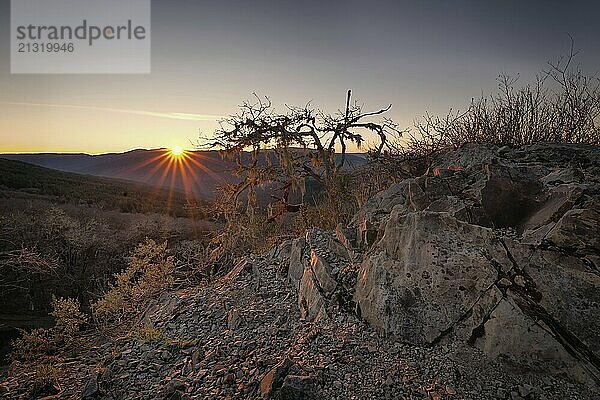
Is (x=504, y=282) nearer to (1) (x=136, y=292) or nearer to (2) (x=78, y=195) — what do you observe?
(1) (x=136, y=292)

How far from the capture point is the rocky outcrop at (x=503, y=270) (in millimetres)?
4141

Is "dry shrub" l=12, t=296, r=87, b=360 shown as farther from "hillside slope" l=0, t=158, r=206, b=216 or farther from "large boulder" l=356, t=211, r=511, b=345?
"hillside slope" l=0, t=158, r=206, b=216

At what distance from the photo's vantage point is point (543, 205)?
5.29m

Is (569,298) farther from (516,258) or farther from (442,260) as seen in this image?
(442,260)

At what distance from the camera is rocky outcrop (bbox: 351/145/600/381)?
13.6 feet

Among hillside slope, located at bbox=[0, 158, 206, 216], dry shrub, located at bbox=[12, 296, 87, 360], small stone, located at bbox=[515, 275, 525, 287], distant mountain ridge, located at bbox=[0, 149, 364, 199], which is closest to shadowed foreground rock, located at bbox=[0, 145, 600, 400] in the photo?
small stone, located at bbox=[515, 275, 525, 287]

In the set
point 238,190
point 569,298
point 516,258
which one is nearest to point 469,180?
point 516,258

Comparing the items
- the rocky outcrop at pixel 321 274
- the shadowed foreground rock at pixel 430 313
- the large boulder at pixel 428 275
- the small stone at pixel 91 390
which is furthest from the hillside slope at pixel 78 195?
the large boulder at pixel 428 275

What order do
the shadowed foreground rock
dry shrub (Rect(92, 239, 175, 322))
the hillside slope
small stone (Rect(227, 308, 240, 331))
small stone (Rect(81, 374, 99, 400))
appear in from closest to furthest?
the shadowed foreground rock → small stone (Rect(81, 374, 99, 400)) → small stone (Rect(227, 308, 240, 331)) → dry shrub (Rect(92, 239, 175, 322)) → the hillside slope

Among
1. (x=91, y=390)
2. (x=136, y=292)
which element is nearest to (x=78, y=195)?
(x=136, y=292)

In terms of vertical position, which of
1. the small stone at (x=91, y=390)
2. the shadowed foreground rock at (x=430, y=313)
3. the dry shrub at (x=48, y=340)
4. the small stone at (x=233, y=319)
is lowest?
the dry shrub at (x=48, y=340)

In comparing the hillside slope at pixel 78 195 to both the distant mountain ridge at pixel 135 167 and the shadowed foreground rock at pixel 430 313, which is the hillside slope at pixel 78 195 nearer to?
the distant mountain ridge at pixel 135 167

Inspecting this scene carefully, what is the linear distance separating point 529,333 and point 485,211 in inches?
72.4

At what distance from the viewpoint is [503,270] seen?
4617mm
